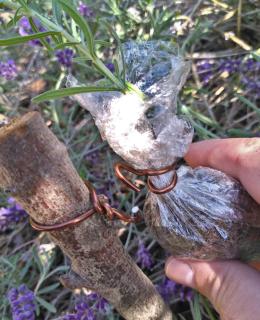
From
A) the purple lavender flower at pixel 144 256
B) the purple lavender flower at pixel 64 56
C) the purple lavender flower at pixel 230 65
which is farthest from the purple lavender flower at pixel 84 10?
the purple lavender flower at pixel 144 256

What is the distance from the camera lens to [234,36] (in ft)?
5.81

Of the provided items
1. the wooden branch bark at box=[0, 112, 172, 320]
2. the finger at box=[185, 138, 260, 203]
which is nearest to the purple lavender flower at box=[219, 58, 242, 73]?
the finger at box=[185, 138, 260, 203]

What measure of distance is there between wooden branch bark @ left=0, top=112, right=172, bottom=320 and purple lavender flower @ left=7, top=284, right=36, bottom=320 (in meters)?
0.40

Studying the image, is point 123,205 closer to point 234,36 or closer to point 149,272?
point 149,272

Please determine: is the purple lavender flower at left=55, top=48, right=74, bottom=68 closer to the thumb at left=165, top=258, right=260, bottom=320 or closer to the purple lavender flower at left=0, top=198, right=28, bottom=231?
the purple lavender flower at left=0, top=198, right=28, bottom=231

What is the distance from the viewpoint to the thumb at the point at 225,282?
1057 mm

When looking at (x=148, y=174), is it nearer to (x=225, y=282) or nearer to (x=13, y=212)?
(x=225, y=282)

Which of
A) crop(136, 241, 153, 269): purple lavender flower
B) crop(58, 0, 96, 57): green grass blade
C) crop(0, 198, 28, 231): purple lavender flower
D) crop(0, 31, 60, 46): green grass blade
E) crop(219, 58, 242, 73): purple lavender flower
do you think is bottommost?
crop(136, 241, 153, 269): purple lavender flower

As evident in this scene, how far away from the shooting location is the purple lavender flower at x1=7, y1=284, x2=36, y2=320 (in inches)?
53.4

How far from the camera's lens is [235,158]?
1161 mm

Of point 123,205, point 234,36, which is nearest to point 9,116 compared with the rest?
point 123,205

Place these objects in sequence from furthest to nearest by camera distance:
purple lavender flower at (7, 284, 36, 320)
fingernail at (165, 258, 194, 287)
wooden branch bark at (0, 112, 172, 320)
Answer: purple lavender flower at (7, 284, 36, 320)
fingernail at (165, 258, 194, 287)
wooden branch bark at (0, 112, 172, 320)

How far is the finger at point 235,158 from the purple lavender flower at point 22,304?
66 cm

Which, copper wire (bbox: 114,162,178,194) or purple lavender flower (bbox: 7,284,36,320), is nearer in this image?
copper wire (bbox: 114,162,178,194)
